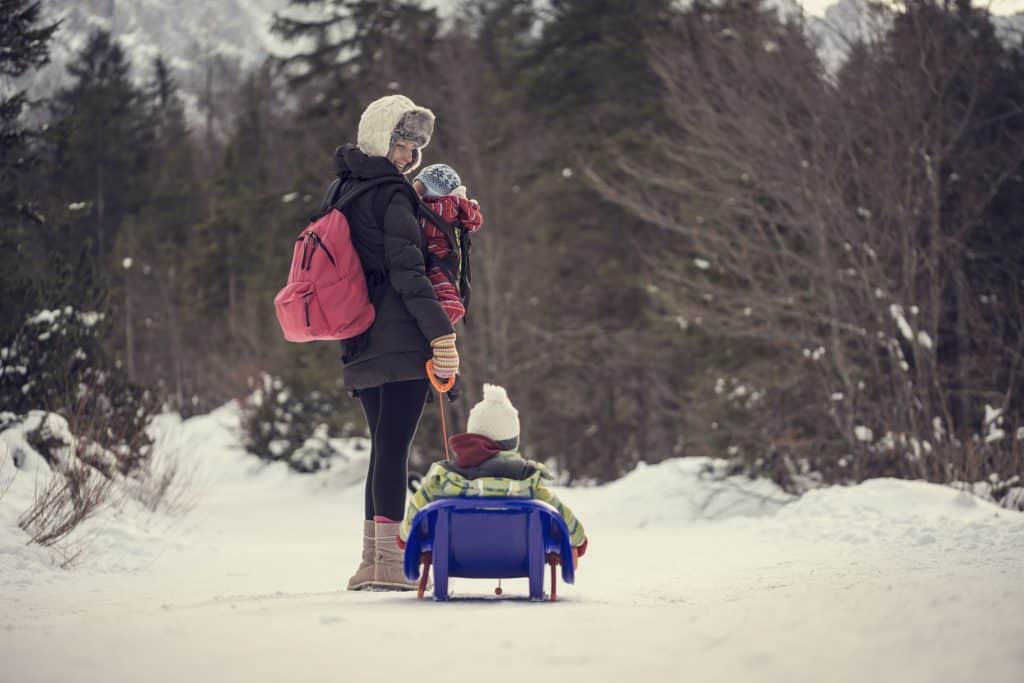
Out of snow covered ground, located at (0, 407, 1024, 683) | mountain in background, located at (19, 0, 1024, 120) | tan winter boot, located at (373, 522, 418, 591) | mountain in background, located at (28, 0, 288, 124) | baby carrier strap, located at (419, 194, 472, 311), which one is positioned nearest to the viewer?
snow covered ground, located at (0, 407, 1024, 683)

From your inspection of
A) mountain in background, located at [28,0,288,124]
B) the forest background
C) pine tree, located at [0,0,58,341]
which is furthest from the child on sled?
mountain in background, located at [28,0,288,124]

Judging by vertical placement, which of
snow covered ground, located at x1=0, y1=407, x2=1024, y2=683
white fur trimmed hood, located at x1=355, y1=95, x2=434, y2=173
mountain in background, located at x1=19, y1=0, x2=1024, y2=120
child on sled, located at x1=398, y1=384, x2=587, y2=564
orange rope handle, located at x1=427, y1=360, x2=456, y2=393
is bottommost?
snow covered ground, located at x1=0, y1=407, x2=1024, y2=683

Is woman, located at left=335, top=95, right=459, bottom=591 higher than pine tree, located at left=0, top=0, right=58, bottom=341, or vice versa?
pine tree, located at left=0, top=0, right=58, bottom=341

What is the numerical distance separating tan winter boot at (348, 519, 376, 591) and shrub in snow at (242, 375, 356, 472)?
12439 millimetres

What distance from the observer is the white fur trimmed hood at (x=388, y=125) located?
475 centimetres

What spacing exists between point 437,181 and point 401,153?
0.20m

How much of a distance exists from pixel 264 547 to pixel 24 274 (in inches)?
114

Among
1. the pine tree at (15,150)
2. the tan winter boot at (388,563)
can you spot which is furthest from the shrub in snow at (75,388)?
the tan winter boot at (388,563)

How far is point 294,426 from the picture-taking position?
17328 millimetres

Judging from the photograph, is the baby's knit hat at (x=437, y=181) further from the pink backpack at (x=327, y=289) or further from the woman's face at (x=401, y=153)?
the pink backpack at (x=327, y=289)

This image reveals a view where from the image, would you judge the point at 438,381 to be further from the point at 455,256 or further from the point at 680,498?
the point at 680,498

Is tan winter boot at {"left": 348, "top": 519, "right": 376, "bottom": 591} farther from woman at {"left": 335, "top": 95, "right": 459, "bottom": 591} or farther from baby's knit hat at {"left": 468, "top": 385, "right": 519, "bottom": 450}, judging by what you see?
baby's knit hat at {"left": 468, "top": 385, "right": 519, "bottom": 450}

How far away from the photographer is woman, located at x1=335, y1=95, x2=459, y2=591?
4.52m

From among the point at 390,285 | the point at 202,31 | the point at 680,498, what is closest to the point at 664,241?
the point at 680,498
